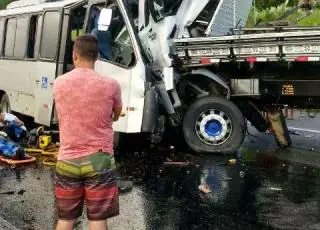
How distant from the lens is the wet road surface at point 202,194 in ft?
20.1

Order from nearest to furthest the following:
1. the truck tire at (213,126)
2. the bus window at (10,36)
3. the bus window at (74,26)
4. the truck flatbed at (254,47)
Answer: the truck flatbed at (254,47) < the truck tire at (213,126) < the bus window at (74,26) < the bus window at (10,36)

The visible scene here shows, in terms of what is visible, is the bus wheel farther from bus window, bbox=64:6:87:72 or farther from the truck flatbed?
the truck flatbed

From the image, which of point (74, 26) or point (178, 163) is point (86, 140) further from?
point (74, 26)

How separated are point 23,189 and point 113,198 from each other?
3.63 metres

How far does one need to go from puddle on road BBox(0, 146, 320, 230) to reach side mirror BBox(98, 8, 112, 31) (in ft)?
6.98

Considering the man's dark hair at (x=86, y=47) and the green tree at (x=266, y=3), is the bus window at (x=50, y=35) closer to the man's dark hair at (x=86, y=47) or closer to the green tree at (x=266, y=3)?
the man's dark hair at (x=86, y=47)

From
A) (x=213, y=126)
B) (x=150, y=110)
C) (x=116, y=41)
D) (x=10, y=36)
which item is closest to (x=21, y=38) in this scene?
(x=10, y=36)

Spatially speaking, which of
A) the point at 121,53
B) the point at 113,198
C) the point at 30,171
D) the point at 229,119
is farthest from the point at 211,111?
the point at 113,198

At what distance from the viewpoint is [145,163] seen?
929cm

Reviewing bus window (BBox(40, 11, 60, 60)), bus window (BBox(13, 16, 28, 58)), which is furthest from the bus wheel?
bus window (BBox(40, 11, 60, 60))

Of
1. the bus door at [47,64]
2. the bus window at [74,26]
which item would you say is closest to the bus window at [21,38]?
the bus door at [47,64]

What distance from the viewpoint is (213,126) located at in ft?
32.1

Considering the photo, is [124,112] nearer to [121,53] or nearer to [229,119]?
[121,53]

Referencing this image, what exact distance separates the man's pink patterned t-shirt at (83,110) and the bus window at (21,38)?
784 centimetres
